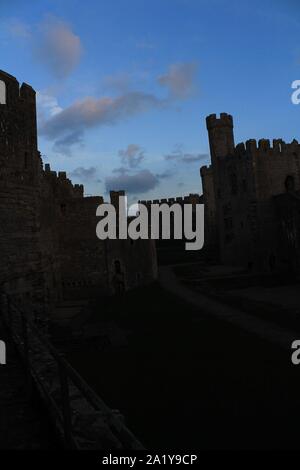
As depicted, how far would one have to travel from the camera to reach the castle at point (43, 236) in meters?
11.0

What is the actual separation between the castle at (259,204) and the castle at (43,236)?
27.5 ft

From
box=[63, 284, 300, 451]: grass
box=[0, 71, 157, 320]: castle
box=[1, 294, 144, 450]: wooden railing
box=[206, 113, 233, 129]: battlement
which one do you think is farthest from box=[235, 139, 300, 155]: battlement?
box=[1, 294, 144, 450]: wooden railing

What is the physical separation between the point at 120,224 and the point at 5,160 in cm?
1433

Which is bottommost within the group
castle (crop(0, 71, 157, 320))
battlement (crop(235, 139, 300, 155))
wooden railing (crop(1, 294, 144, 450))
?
wooden railing (crop(1, 294, 144, 450))

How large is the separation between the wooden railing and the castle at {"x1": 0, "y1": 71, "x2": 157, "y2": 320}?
5.86 m

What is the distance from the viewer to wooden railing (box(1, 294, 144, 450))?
269cm

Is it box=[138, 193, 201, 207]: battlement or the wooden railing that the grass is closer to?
the wooden railing

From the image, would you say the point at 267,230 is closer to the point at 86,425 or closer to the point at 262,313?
the point at 262,313

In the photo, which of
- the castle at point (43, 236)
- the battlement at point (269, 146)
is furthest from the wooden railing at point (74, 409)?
the battlement at point (269, 146)

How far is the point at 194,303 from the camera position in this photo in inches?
763

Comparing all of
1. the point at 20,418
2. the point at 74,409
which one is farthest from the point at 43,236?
the point at 74,409

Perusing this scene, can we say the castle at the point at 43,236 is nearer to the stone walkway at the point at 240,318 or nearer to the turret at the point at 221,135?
the stone walkway at the point at 240,318
